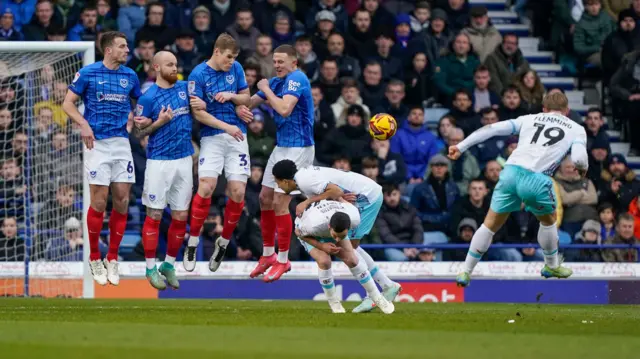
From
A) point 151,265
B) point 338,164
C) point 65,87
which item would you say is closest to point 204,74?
point 151,265

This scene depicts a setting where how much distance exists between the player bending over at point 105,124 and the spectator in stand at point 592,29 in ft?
41.1

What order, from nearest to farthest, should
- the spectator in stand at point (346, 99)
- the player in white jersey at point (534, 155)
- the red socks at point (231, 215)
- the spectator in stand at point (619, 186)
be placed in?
the player in white jersey at point (534, 155), the red socks at point (231, 215), the spectator in stand at point (346, 99), the spectator in stand at point (619, 186)

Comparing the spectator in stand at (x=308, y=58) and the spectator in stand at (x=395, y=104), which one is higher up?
the spectator in stand at (x=308, y=58)

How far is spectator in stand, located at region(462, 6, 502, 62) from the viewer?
84.5 ft

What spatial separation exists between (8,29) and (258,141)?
15.7ft

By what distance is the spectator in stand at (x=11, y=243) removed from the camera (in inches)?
779

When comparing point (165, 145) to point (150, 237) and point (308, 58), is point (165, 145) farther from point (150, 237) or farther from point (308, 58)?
point (308, 58)

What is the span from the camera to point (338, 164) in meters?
21.8

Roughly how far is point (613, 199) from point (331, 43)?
5.61 m

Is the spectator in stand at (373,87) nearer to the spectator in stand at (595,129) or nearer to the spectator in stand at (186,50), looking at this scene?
the spectator in stand at (186,50)

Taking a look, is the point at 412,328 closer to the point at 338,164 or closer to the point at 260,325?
the point at 260,325

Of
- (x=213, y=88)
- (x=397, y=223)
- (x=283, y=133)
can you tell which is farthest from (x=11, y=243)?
(x=397, y=223)

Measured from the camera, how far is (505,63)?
25891 mm

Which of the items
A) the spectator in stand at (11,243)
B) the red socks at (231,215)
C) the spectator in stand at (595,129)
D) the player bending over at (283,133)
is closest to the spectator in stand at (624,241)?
the spectator in stand at (595,129)
